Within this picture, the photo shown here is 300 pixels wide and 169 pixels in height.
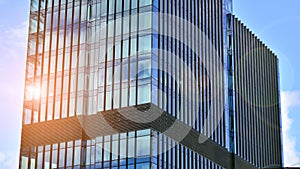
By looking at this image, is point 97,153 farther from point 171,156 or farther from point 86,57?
point 86,57

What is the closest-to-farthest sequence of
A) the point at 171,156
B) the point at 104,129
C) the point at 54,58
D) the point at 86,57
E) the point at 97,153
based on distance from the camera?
the point at 97,153
the point at 104,129
the point at 171,156
the point at 86,57
the point at 54,58

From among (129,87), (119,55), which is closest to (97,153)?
(129,87)

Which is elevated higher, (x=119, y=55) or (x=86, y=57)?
(x=86, y=57)

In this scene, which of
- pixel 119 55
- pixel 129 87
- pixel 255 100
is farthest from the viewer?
pixel 255 100

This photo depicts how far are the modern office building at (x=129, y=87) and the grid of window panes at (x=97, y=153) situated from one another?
11 centimetres

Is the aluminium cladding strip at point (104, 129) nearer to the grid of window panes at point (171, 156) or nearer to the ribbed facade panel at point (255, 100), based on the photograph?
the grid of window panes at point (171, 156)

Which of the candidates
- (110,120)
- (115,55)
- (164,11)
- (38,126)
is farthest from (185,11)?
(38,126)

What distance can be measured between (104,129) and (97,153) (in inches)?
100

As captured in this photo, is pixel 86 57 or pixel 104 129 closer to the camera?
pixel 104 129

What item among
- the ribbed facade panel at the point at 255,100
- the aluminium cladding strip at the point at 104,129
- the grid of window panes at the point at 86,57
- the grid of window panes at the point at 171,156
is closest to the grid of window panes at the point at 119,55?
the grid of window panes at the point at 86,57

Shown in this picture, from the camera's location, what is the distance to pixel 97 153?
6694 centimetres

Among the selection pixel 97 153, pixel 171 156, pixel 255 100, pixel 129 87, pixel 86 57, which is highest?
pixel 255 100

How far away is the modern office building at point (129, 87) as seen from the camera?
65938 millimetres

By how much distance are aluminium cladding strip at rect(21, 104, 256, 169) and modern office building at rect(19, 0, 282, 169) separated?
11 centimetres
